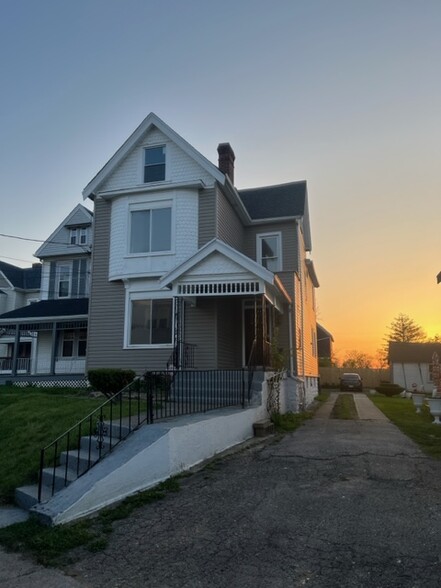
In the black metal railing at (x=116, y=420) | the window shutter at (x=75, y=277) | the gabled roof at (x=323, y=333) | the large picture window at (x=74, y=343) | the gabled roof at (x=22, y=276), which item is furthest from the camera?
the gabled roof at (x=323, y=333)

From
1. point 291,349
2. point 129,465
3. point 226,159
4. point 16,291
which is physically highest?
point 226,159

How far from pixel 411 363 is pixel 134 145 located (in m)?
35.6

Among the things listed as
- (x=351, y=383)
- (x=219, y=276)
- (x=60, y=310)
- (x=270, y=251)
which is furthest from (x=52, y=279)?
(x=351, y=383)

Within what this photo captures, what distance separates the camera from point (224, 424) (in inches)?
341

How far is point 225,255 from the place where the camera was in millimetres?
12875

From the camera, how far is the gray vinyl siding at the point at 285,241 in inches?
710

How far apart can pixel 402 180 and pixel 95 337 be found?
39.8ft

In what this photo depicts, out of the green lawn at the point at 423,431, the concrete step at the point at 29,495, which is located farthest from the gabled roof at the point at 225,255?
the concrete step at the point at 29,495

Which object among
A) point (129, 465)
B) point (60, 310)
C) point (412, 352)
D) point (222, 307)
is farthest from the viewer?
point (412, 352)

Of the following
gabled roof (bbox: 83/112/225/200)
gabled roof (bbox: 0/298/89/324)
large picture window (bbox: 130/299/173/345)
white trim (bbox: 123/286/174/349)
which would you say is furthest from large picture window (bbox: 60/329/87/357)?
gabled roof (bbox: 83/112/225/200)

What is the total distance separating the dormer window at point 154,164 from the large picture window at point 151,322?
4.38m

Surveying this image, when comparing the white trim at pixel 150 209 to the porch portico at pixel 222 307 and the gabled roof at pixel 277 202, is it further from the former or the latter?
the gabled roof at pixel 277 202

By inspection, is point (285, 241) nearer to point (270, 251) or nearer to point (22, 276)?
point (270, 251)

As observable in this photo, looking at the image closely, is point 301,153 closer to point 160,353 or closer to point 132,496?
point 160,353
